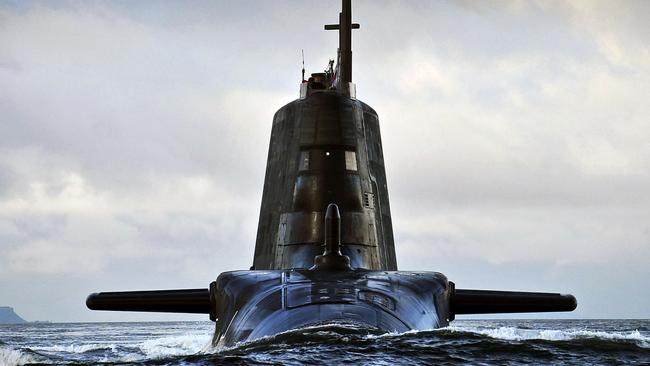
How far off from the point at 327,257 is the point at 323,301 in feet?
7.35

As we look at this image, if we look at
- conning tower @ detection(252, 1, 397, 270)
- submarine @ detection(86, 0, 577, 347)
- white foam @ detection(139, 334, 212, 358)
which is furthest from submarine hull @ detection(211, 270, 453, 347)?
conning tower @ detection(252, 1, 397, 270)

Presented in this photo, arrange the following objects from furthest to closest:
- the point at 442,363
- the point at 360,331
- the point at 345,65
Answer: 1. the point at 345,65
2. the point at 360,331
3. the point at 442,363

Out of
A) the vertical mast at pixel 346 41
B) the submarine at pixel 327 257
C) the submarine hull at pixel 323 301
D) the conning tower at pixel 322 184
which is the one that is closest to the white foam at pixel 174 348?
the submarine hull at pixel 323 301

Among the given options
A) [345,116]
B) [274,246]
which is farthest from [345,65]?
[274,246]

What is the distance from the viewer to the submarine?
11.1m

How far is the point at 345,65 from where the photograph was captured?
18.2m

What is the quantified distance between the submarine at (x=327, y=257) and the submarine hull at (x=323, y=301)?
2cm

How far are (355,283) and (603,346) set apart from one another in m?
3.22

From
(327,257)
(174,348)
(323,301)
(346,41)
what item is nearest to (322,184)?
(327,257)

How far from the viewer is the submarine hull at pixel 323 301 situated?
10461 millimetres

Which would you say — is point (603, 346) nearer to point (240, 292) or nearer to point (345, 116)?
point (240, 292)

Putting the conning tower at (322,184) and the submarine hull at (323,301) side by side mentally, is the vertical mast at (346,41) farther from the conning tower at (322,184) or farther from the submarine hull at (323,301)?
the submarine hull at (323,301)

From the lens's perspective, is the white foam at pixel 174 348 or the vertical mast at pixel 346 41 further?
the vertical mast at pixel 346 41

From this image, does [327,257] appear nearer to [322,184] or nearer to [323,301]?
[323,301]
